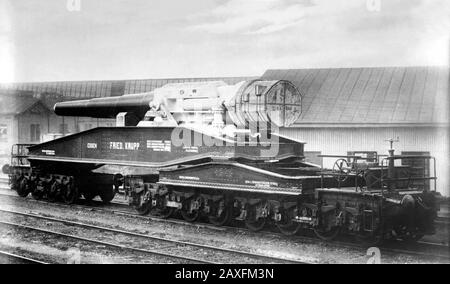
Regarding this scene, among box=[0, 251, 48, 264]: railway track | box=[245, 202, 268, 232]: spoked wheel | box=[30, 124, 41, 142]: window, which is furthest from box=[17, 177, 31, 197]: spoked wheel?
box=[30, 124, 41, 142]: window

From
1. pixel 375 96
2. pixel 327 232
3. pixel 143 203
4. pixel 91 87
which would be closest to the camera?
pixel 327 232

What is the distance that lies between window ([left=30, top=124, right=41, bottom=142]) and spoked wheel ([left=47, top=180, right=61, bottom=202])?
17.8 m

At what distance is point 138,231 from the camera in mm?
12055

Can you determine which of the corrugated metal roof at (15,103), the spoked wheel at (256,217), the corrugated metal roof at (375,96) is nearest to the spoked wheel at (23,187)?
the spoked wheel at (256,217)

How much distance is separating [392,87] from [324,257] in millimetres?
14073

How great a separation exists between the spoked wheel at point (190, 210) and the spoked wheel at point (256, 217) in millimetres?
1341

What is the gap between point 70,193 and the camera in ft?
52.5

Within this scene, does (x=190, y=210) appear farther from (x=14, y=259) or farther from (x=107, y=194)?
(x=107, y=194)

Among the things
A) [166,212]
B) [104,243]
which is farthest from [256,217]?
[104,243]

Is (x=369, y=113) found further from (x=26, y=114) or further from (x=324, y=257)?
(x=26, y=114)

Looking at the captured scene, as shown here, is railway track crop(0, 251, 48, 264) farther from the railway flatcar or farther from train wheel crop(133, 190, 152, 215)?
train wheel crop(133, 190, 152, 215)

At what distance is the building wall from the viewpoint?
18297 mm

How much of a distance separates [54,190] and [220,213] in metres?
6.66
